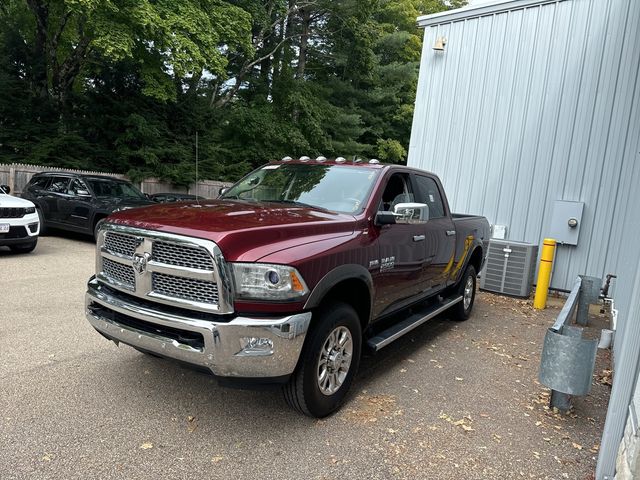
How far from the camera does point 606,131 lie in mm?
8336

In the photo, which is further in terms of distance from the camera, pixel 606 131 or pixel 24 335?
pixel 606 131

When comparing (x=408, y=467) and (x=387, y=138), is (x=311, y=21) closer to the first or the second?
(x=387, y=138)

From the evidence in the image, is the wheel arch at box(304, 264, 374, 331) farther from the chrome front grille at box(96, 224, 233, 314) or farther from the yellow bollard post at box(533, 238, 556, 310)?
the yellow bollard post at box(533, 238, 556, 310)

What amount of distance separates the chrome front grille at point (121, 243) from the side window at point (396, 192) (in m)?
2.10

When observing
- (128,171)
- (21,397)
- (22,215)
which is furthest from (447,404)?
(128,171)

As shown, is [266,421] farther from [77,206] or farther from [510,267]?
[77,206]

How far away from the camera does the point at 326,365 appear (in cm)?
346

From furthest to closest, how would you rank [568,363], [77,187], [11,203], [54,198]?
[54,198]
[77,187]
[11,203]
[568,363]

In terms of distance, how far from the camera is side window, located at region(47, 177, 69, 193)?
11773 mm

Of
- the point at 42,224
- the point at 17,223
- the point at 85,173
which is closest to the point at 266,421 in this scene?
the point at 17,223

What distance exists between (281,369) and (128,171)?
18634 millimetres

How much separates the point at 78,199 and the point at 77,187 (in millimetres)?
467

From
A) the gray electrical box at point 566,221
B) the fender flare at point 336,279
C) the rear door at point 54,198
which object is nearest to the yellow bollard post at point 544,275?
the gray electrical box at point 566,221

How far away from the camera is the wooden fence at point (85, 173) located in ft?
50.3
